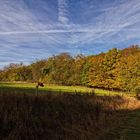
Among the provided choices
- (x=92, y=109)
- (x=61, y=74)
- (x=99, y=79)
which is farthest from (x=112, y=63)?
(x=92, y=109)

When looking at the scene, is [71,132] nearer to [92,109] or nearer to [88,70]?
[92,109]

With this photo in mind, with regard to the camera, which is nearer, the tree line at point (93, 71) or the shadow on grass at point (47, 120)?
the shadow on grass at point (47, 120)

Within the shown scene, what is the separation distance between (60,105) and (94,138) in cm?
422

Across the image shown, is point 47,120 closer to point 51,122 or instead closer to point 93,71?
point 51,122

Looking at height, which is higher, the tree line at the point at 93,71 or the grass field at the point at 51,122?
the tree line at the point at 93,71

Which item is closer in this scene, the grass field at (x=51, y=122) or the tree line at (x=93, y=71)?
the grass field at (x=51, y=122)

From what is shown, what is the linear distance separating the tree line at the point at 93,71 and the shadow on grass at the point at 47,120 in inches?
1321

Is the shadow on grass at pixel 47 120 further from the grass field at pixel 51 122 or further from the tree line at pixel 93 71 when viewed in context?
the tree line at pixel 93 71

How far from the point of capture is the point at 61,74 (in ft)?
252

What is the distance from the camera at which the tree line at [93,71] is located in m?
50.4

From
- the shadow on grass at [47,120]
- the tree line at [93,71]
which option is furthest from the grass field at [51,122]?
the tree line at [93,71]

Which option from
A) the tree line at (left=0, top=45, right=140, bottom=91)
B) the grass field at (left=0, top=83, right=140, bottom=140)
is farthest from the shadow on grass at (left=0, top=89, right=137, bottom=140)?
the tree line at (left=0, top=45, right=140, bottom=91)

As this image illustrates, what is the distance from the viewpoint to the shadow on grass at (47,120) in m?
9.91

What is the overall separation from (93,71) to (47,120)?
52.3 metres
